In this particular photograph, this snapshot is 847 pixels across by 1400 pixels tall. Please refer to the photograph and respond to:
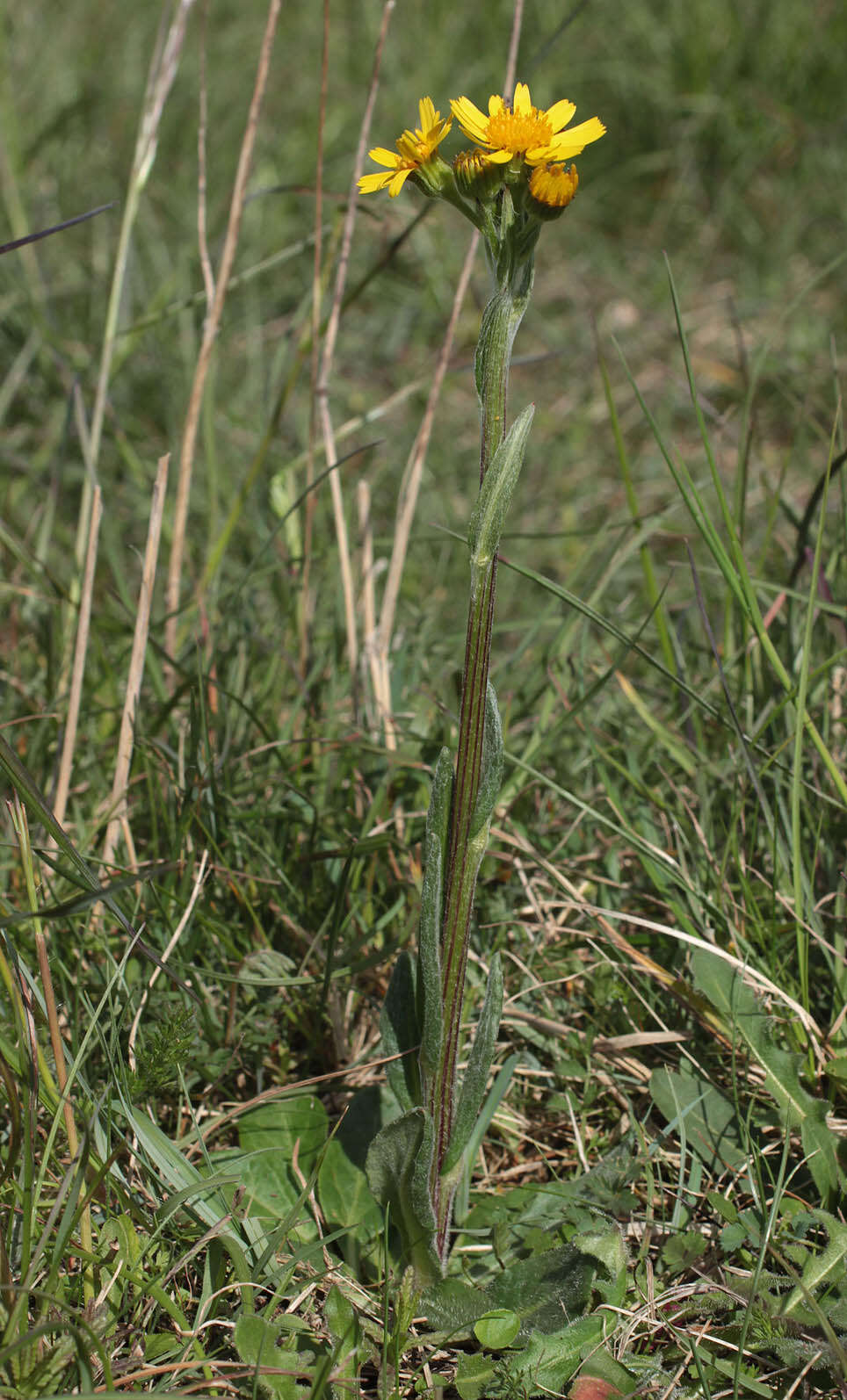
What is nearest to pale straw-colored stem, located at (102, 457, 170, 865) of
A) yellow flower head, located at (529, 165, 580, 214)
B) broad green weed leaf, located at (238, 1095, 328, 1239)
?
broad green weed leaf, located at (238, 1095, 328, 1239)

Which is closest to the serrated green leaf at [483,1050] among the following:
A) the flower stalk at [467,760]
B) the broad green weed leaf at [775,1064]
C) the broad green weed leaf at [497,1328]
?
the flower stalk at [467,760]

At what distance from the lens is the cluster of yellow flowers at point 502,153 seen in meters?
1.02

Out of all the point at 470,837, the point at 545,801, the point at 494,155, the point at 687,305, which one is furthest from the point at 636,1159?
the point at 687,305

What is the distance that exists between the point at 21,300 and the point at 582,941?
2447mm

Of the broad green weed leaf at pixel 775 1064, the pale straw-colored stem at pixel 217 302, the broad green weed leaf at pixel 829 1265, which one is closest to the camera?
the broad green weed leaf at pixel 829 1265

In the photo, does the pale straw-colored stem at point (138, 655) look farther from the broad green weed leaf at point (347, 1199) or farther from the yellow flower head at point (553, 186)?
the yellow flower head at point (553, 186)

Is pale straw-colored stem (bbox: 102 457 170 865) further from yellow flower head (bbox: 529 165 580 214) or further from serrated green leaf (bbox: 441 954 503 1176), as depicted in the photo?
yellow flower head (bbox: 529 165 580 214)

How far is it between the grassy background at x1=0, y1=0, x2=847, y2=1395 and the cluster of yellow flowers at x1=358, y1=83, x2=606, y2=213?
56 cm

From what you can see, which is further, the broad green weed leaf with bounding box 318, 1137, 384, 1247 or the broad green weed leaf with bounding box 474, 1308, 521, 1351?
the broad green weed leaf with bounding box 318, 1137, 384, 1247

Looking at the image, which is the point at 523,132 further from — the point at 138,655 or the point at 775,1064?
the point at 775,1064

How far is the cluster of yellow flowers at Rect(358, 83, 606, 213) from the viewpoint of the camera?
102 cm

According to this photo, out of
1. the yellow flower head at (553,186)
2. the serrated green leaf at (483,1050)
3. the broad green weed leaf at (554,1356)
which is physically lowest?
the broad green weed leaf at (554,1356)

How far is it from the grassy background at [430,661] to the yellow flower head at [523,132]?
571 millimetres

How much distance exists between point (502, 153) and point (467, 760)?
62 cm
